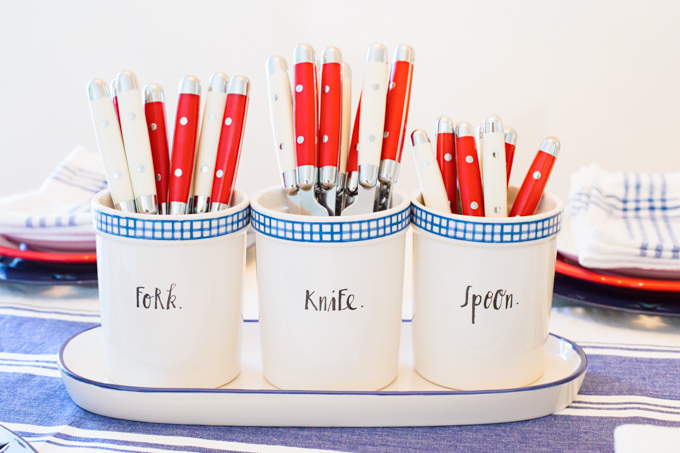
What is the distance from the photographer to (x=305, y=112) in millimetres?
359

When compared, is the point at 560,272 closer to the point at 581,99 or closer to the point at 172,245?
the point at 172,245

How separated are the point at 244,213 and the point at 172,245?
0.16ft

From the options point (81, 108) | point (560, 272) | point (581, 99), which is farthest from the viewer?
point (81, 108)

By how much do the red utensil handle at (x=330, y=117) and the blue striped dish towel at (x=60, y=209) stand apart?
0.30m

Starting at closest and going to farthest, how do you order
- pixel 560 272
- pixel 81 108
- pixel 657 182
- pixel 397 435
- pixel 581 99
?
pixel 397 435
pixel 560 272
pixel 657 182
pixel 581 99
pixel 81 108

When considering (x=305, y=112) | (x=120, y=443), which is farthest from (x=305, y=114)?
(x=120, y=443)

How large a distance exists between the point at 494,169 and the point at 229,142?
0.55ft

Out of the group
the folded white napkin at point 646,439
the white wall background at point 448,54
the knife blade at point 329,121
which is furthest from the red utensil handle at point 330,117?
the white wall background at point 448,54

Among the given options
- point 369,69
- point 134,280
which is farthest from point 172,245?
point 369,69

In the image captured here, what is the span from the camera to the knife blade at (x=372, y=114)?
351 mm

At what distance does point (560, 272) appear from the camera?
0.53 meters

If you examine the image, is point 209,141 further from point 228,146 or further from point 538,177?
point 538,177

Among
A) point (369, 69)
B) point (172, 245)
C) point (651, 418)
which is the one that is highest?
point (369, 69)

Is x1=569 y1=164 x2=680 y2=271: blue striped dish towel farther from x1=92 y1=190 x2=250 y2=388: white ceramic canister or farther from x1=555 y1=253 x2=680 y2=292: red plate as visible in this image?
x1=92 y1=190 x2=250 y2=388: white ceramic canister
